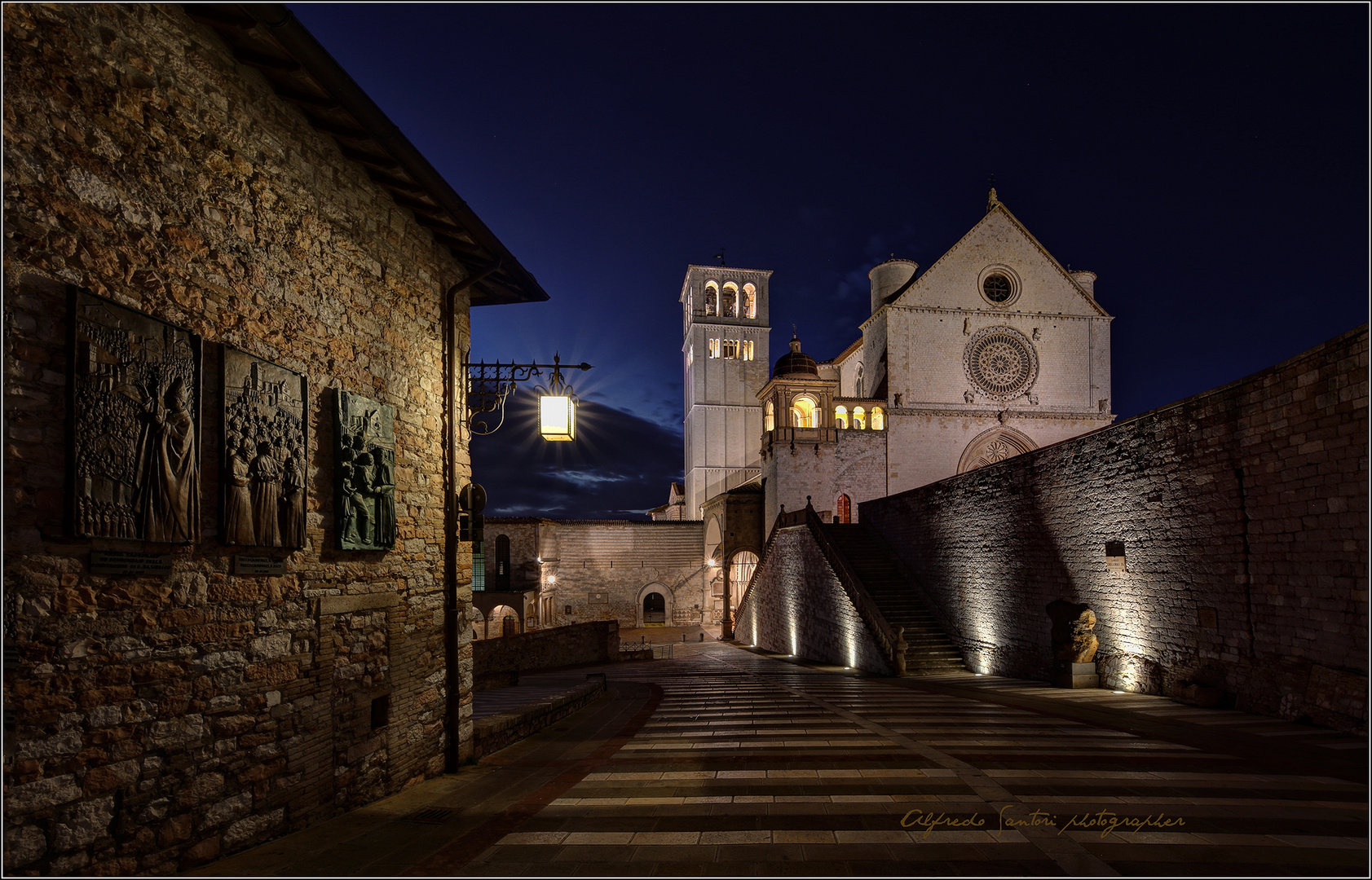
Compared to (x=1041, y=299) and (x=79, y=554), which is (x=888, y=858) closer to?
(x=79, y=554)

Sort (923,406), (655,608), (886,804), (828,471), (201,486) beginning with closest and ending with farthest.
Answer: (201,486) < (886,804) < (828,471) < (923,406) < (655,608)

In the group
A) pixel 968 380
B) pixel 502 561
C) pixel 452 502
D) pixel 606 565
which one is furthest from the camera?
pixel 606 565

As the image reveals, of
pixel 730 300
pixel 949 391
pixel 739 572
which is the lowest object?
pixel 739 572

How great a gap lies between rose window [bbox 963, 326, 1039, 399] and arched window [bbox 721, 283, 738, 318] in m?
26.7

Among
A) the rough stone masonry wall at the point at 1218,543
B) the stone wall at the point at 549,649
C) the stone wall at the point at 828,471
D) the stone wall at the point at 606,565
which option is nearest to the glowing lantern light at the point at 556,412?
the rough stone masonry wall at the point at 1218,543

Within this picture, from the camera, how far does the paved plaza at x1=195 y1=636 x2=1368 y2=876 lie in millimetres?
4469

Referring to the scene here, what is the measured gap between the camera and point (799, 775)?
21.3 ft

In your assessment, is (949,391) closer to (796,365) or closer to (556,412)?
(796,365)

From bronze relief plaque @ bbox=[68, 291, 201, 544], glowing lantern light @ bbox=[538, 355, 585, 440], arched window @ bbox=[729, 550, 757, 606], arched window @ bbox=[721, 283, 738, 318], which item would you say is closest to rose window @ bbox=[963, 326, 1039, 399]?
arched window @ bbox=[729, 550, 757, 606]

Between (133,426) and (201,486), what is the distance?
2.05 ft

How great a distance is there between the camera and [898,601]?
2008 cm

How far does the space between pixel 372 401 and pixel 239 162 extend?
7.14 feet

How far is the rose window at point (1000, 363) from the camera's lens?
115 ft

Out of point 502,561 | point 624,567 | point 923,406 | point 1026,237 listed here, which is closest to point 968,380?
point 923,406
